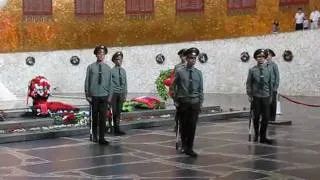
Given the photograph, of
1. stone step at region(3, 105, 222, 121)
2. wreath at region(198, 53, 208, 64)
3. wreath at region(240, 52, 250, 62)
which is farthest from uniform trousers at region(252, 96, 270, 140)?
wreath at region(198, 53, 208, 64)

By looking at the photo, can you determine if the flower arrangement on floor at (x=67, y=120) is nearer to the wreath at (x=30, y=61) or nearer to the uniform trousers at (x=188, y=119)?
the uniform trousers at (x=188, y=119)

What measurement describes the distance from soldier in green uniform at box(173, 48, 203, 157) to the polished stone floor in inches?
17.2

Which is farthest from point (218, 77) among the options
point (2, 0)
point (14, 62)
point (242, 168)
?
point (242, 168)

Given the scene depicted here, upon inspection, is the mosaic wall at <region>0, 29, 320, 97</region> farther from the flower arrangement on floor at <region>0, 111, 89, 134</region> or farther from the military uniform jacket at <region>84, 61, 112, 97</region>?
the military uniform jacket at <region>84, 61, 112, 97</region>

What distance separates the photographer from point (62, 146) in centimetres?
1045

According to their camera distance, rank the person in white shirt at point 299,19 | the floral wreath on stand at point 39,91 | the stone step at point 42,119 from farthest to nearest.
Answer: the person in white shirt at point 299,19, the floral wreath on stand at point 39,91, the stone step at point 42,119

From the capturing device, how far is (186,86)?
916cm

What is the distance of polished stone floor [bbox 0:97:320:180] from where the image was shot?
25.2 ft

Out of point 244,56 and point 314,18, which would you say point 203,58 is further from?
point 314,18

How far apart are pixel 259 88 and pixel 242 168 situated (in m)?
2.96

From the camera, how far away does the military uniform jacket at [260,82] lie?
10.7 m

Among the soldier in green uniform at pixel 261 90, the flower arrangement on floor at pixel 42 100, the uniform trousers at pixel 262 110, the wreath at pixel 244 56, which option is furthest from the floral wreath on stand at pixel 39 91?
the wreath at pixel 244 56

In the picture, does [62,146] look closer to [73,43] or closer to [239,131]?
[239,131]

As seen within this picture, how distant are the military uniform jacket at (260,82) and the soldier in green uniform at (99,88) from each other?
107 inches
